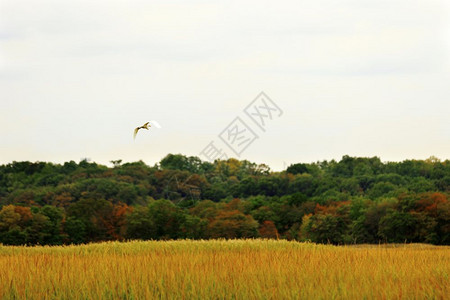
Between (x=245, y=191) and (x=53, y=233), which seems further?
(x=245, y=191)

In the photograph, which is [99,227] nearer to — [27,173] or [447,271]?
[447,271]

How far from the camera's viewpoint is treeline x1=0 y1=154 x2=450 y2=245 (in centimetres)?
7362

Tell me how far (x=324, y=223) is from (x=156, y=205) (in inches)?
845

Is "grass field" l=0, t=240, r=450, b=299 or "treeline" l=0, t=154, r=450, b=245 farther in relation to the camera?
"treeline" l=0, t=154, r=450, b=245

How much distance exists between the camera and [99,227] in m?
84.6

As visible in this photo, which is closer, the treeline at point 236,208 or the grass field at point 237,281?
the grass field at point 237,281

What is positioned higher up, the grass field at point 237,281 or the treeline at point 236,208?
the treeline at point 236,208

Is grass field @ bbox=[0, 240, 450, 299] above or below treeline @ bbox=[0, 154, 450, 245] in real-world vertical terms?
below

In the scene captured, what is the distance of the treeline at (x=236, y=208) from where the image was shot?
Result: 73.6m

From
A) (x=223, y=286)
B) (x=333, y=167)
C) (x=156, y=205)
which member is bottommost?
(x=223, y=286)

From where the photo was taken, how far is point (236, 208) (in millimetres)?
97000

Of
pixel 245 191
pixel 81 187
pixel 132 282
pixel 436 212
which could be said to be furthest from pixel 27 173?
pixel 132 282

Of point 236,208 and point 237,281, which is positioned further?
point 236,208

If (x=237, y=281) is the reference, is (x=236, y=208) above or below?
above
